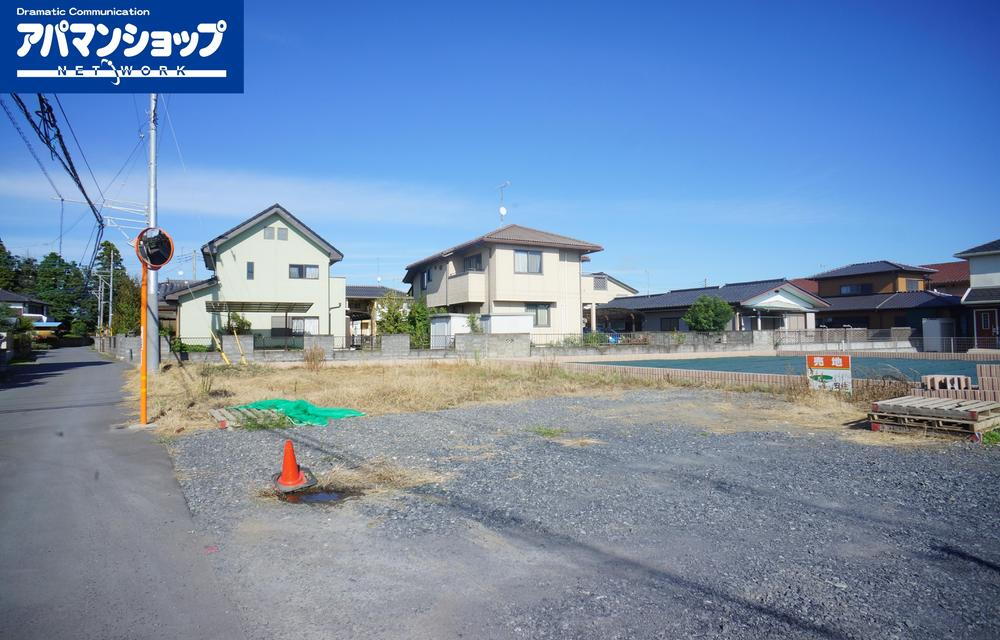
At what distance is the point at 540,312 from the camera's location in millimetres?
29734

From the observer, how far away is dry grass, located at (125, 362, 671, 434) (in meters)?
11.1

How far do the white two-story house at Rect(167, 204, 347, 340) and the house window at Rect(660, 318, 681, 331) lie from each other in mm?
20744

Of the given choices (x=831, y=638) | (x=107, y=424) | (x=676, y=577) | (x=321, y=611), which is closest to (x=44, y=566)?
(x=321, y=611)

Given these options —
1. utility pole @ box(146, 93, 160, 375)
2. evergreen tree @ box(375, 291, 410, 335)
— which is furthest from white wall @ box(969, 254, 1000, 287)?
utility pole @ box(146, 93, 160, 375)

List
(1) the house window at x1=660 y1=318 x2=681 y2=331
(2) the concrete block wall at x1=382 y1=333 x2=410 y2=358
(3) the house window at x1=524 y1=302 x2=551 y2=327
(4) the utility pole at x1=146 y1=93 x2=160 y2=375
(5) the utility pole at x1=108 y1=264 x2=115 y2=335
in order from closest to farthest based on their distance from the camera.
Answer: (4) the utility pole at x1=146 y1=93 x2=160 y2=375 < (2) the concrete block wall at x1=382 y1=333 x2=410 y2=358 < (3) the house window at x1=524 y1=302 x2=551 y2=327 < (1) the house window at x1=660 y1=318 x2=681 y2=331 < (5) the utility pole at x1=108 y1=264 x2=115 y2=335

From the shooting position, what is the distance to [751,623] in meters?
3.00

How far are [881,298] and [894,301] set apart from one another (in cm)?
208

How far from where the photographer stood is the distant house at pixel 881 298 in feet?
113

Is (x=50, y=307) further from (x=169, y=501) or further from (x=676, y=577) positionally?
(x=676, y=577)

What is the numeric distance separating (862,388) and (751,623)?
10070 mm

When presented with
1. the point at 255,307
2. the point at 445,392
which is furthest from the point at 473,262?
the point at 445,392

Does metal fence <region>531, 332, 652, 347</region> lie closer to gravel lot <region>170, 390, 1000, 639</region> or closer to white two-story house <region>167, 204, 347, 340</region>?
white two-story house <region>167, 204, 347, 340</region>

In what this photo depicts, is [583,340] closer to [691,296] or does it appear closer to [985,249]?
[691,296]

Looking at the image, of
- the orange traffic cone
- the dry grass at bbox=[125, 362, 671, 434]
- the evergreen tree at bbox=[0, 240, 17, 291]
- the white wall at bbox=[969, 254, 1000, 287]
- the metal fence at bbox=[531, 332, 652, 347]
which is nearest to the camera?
the orange traffic cone
